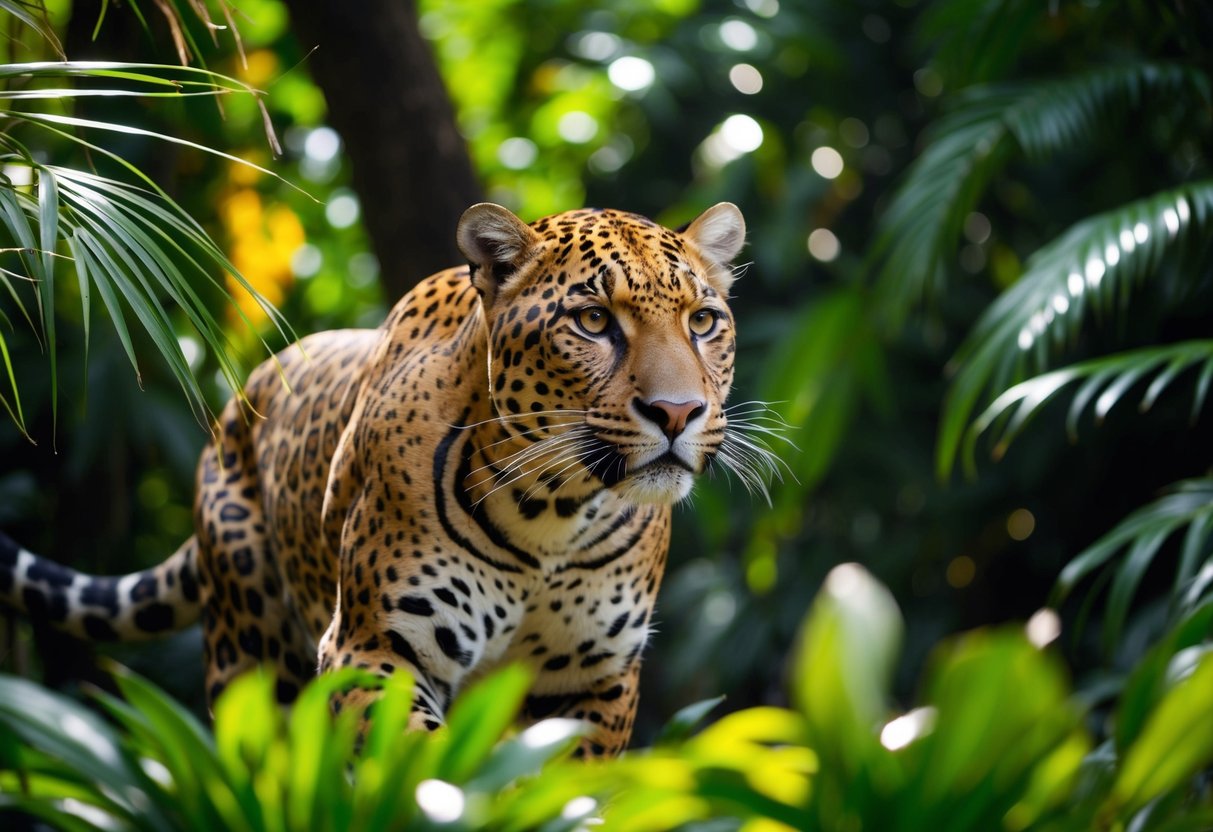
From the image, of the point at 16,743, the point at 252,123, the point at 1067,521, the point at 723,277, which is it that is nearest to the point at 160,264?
the point at 16,743

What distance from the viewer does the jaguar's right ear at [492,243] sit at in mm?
4434

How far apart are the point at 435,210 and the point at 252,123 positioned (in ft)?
13.5

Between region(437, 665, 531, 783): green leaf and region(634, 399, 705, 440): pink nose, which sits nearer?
region(437, 665, 531, 783): green leaf

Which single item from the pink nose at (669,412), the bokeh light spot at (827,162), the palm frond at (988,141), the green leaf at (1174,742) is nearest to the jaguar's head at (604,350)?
the pink nose at (669,412)

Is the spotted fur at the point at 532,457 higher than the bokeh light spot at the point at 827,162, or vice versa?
the bokeh light spot at the point at 827,162

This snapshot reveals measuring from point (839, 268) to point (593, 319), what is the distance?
973 centimetres

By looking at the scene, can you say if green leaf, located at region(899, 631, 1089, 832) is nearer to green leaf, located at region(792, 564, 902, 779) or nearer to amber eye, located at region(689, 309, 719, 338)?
green leaf, located at region(792, 564, 902, 779)

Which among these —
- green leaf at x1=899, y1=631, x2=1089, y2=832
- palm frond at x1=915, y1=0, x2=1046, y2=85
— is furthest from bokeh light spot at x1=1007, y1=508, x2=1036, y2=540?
green leaf at x1=899, y1=631, x2=1089, y2=832

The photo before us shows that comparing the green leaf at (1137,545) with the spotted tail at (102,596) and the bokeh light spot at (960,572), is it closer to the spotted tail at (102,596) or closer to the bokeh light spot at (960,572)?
the spotted tail at (102,596)

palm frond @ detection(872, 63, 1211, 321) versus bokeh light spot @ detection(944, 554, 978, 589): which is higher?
bokeh light spot @ detection(944, 554, 978, 589)

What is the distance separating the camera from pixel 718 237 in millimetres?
4738

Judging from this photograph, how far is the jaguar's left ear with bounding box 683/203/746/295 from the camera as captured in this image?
4.70 metres

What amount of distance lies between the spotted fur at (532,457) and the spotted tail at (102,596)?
1.08m

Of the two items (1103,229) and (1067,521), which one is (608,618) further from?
(1067,521)
